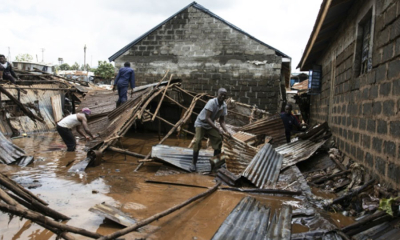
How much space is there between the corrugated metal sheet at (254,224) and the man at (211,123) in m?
2.27

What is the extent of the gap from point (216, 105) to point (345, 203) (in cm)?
279

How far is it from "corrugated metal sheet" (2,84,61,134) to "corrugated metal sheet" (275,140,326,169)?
8.09 meters

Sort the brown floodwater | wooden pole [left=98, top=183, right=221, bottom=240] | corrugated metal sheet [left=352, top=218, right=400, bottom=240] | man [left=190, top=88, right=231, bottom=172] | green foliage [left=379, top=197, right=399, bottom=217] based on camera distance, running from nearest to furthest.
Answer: wooden pole [left=98, top=183, right=221, bottom=240]
corrugated metal sheet [left=352, top=218, right=400, bottom=240]
green foliage [left=379, top=197, right=399, bottom=217]
the brown floodwater
man [left=190, top=88, right=231, bottom=172]

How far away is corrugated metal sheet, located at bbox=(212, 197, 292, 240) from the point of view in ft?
9.62

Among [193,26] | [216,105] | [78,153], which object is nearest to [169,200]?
[216,105]

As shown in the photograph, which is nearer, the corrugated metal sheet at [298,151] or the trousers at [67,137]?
the corrugated metal sheet at [298,151]

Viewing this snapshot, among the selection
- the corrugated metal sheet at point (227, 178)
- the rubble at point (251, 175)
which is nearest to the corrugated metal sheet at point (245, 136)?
the rubble at point (251, 175)

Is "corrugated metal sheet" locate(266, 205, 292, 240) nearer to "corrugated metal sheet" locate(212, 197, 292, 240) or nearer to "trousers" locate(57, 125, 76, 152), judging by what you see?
"corrugated metal sheet" locate(212, 197, 292, 240)

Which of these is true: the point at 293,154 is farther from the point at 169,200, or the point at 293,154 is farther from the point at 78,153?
the point at 78,153

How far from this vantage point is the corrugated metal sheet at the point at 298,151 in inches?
238

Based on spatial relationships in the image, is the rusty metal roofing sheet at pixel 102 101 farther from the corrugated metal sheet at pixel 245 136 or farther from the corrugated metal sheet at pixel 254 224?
the corrugated metal sheet at pixel 254 224

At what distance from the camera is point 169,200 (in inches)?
165

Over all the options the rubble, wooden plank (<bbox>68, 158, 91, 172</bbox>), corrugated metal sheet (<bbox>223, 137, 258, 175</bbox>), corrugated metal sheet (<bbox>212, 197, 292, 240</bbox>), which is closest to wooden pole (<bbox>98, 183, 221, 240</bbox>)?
the rubble

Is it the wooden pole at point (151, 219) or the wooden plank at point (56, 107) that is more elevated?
the wooden plank at point (56, 107)
